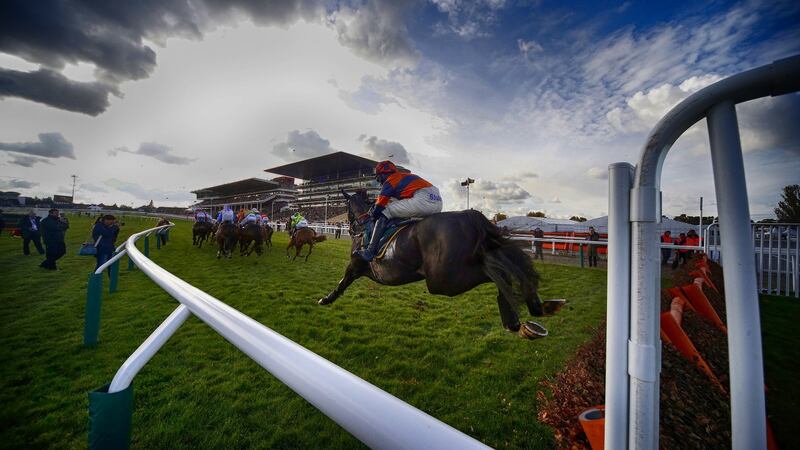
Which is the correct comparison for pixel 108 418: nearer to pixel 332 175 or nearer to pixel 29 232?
pixel 332 175

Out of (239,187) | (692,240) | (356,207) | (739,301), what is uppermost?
(239,187)

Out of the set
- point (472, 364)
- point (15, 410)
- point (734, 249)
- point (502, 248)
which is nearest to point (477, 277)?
point (502, 248)

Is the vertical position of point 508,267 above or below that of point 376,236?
below

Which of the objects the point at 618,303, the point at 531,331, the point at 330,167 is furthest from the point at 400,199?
the point at 330,167

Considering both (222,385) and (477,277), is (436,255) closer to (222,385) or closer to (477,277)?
(477,277)

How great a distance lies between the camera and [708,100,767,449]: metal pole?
480mm

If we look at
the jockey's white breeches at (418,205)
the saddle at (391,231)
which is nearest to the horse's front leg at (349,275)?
the saddle at (391,231)

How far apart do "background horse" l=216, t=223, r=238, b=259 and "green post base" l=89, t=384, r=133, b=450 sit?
8175 mm

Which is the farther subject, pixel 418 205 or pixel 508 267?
pixel 418 205

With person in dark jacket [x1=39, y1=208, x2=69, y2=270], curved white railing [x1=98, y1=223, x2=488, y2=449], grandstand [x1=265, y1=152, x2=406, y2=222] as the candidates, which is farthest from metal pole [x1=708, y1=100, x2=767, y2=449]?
person in dark jacket [x1=39, y1=208, x2=69, y2=270]

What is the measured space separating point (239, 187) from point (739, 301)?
38832mm

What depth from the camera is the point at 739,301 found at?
52 centimetres

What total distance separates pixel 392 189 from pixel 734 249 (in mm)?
2245

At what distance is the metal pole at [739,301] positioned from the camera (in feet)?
1.58
